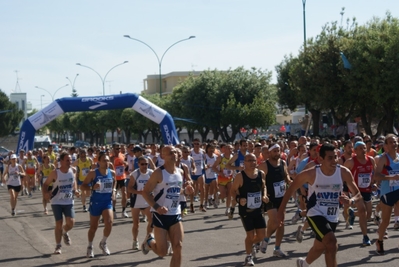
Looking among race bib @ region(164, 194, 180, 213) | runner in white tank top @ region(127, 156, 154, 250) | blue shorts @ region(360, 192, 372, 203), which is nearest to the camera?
race bib @ region(164, 194, 180, 213)

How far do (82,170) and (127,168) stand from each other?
150 centimetres

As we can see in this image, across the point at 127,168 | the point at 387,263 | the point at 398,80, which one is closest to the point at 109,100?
the point at 127,168

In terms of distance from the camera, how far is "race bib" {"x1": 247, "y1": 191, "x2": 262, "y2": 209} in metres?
10.3

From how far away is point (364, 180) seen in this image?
41.6 feet

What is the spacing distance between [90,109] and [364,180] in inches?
790

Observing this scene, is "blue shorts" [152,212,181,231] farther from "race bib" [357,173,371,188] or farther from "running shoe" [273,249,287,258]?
"race bib" [357,173,371,188]

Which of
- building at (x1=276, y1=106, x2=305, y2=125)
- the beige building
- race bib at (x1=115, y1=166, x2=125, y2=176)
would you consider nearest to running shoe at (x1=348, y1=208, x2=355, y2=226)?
race bib at (x1=115, y1=166, x2=125, y2=176)

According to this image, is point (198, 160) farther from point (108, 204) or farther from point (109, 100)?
point (109, 100)

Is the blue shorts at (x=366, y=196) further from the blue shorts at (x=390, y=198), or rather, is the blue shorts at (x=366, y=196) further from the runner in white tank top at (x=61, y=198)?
the runner in white tank top at (x=61, y=198)

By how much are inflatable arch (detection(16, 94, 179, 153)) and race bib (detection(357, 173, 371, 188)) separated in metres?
18.3

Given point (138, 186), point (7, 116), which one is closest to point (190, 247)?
point (138, 186)

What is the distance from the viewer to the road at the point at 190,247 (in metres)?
11.0

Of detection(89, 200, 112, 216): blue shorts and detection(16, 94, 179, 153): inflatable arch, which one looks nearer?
detection(89, 200, 112, 216): blue shorts

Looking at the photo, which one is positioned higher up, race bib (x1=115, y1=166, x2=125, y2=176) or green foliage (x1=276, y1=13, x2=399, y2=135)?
green foliage (x1=276, y1=13, x2=399, y2=135)
